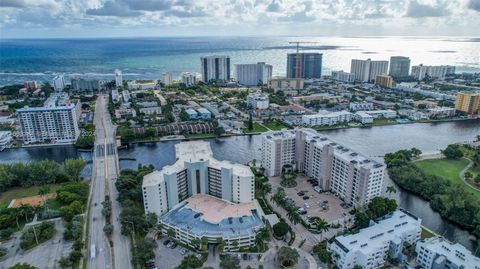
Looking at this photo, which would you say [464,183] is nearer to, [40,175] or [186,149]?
[186,149]

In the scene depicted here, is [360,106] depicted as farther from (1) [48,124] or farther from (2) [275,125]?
(1) [48,124]

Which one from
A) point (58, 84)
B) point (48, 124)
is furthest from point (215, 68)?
point (48, 124)

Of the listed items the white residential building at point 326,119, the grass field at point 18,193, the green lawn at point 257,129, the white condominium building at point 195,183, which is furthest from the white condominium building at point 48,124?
the white residential building at point 326,119

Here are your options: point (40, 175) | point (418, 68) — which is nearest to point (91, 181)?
point (40, 175)

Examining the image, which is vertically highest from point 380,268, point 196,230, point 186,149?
point 186,149

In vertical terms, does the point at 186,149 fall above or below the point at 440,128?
above

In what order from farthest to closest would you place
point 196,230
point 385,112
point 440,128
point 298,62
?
point 298,62 < point 385,112 < point 440,128 < point 196,230

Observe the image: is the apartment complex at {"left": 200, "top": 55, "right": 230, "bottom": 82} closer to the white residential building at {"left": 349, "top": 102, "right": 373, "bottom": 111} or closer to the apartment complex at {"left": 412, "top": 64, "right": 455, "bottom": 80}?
the white residential building at {"left": 349, "top": 102, "right": 373, "bottom": 111}

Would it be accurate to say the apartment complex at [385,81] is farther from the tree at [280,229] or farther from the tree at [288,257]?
the tree at [288,257]
